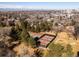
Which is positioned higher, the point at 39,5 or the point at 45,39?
the point at 39,5

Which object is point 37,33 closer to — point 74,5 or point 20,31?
point 20,31

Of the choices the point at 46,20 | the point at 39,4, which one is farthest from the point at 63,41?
the point at 39,4

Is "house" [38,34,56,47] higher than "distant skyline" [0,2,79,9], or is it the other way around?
"distant skyline" [0,2,79,9]

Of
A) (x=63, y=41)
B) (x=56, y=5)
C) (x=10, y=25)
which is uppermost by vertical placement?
(x=56, y=5)

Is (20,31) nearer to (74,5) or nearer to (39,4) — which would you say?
(39,4)

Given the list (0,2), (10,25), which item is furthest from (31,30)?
(0,2)

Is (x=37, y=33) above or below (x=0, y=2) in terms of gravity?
below

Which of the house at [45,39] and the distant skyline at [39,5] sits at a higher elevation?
the distant skyline at [39,5]
